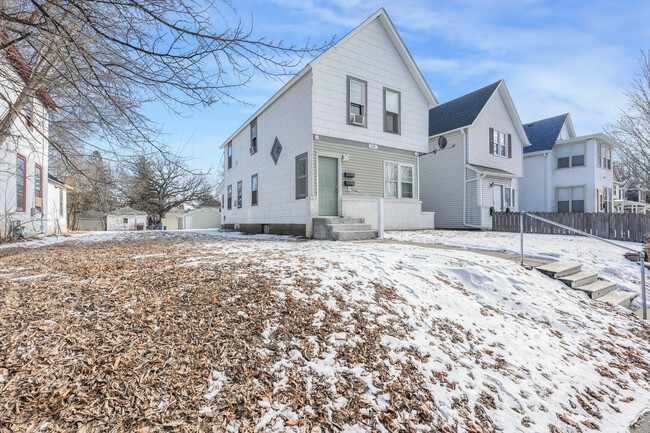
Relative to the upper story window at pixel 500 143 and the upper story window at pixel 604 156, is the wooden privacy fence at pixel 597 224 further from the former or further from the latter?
the upper story window at pixel 604 156

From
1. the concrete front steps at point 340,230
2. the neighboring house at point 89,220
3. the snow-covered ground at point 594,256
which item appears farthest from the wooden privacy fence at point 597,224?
the neighboring house at point 89,220

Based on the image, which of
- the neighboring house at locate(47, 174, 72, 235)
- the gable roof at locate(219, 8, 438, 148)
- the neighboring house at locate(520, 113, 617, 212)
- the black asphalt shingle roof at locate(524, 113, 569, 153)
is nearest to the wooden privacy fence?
the gable roof at locate(219, 8, 438, 148)

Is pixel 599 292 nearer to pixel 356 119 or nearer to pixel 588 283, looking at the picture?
pixel 588 283

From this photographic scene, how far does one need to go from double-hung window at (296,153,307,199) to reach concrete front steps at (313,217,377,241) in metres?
1.28

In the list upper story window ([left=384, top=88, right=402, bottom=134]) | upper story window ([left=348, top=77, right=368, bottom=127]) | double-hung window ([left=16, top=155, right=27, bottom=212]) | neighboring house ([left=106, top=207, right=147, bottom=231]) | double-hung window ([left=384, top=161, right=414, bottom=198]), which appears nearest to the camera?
double-hung window ([left=16, top=155, right=27, bottom=212])

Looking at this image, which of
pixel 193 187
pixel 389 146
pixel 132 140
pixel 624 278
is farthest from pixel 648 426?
pixel 193 187

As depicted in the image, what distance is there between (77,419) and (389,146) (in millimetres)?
11323

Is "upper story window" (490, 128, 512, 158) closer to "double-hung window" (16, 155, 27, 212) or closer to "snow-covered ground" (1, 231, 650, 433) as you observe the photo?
"snow-covered ground" (1, 231, 650, 433)

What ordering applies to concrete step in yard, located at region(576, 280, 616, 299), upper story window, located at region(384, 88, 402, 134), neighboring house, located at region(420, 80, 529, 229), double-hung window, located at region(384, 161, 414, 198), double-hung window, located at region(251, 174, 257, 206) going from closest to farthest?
concrete step in yard, located at region(576, 280, 616, 299)
upper story window, located at region(384, 88, 402, 134)
double-hung window, located at region(384, 161, 414, 198)
double-hung window, located at region(251, 174, 257, 206)
neighboring house, located at region(420, 80, 529, 229)

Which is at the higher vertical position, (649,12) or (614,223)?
(649,12)

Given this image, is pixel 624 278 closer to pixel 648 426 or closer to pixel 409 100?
pixel 648 426

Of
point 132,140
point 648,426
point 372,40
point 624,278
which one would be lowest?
point 648,426

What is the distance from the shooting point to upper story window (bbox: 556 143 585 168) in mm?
18325

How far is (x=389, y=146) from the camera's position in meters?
11.5
